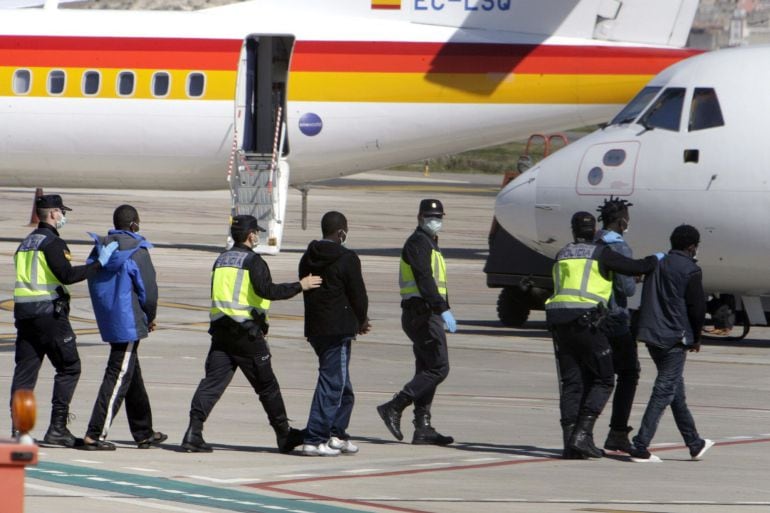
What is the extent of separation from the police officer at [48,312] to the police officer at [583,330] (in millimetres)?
3716

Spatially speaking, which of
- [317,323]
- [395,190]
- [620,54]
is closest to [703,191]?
[317,323]

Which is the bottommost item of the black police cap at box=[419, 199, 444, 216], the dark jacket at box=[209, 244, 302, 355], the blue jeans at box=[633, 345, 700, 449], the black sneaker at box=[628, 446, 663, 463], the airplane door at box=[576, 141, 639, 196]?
the black sneaker at box=[628, 446, 663, 463]

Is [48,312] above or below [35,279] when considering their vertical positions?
below

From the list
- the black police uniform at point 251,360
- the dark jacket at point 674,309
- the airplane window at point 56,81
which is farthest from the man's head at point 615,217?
the airplane window at point 56,81

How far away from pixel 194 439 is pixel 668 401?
3.84 meters

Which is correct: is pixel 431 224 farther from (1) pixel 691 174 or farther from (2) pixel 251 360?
(1) pixel 691 174

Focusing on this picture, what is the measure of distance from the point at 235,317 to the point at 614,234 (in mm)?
3305

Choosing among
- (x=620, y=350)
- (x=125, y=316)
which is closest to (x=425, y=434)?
(x=620, y=350)

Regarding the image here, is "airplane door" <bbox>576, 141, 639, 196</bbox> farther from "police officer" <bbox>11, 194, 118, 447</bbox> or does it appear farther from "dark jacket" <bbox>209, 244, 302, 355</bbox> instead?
"police officer" <bbox>11, 194, 118, 447</bbox>

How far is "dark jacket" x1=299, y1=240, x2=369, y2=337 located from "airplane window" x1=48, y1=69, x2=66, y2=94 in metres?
20.1

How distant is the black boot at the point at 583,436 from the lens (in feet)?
40.0

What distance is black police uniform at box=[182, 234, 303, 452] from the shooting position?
40.2 feet

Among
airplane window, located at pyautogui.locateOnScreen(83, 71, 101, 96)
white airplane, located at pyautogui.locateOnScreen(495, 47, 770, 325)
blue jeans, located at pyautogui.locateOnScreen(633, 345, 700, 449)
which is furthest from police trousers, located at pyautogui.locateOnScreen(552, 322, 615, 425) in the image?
airplane window, located at pyautogui.locateOnScreen(83, 71, 101, 96)

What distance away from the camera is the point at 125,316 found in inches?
488
